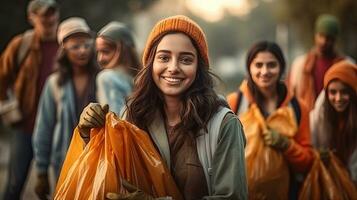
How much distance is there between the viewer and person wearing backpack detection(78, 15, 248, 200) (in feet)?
11.0

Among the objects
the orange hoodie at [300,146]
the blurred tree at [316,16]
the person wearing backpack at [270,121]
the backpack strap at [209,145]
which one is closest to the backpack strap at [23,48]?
the person wearing backpack at [270,121]

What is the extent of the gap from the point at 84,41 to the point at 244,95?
154 centimetres

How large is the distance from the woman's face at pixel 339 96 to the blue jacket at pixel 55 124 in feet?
6.78

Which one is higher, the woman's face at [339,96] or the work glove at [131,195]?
the woman's face at [339,96]

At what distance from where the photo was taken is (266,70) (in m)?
5.14

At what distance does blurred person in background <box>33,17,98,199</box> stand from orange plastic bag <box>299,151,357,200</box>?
1.96 meters

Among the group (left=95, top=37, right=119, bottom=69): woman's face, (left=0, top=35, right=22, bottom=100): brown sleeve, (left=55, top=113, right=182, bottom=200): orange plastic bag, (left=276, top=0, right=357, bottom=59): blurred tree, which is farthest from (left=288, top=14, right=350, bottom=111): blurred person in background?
(left=276, top=0, right=357, bottom=59): blurred tree

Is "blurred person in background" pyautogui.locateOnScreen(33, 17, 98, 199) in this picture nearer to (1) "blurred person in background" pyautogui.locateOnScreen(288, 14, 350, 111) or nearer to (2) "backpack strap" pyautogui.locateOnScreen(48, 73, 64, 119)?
(2) "backpack strap" pyautogui.locateOnScreen(48, 73, 64, 119)

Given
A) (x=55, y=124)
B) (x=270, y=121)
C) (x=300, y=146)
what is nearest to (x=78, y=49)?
(x=55, y=124)

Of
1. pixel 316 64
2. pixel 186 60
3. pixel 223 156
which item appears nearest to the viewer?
pixel 223 156

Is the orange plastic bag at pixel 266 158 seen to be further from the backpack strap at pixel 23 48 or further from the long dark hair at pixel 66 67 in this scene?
the backpack strap at pixel 23 48

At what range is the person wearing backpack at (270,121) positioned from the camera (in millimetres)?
4828

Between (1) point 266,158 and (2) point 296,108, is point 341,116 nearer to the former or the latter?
(2) point 296,108

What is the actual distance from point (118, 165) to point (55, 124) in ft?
8.03
